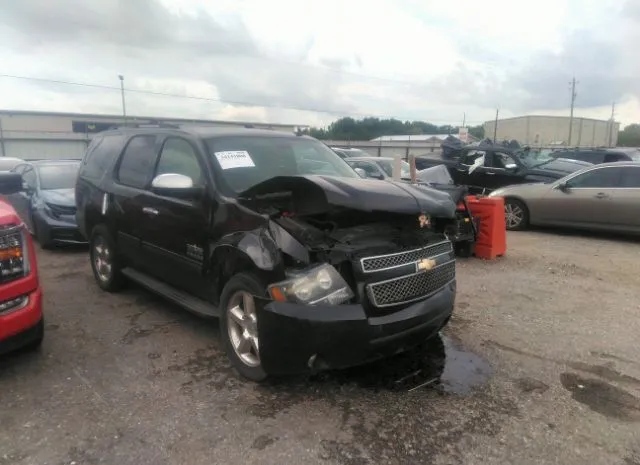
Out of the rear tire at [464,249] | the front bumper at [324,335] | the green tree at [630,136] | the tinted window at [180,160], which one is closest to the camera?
the front bumper at [324,335]

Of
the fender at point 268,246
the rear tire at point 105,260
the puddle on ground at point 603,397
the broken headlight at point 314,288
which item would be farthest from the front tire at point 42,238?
the puddle on ground at point 603,397

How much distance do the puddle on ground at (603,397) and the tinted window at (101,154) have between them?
4895mm

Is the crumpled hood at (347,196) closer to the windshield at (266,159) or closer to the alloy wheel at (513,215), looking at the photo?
the windshield at (266,159)

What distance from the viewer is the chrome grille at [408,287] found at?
3262 mm

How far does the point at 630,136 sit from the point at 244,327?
333 feet

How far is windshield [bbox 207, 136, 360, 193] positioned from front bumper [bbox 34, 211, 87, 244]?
4.74 meters

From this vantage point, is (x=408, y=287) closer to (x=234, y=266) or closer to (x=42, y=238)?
(x=234, y=266)

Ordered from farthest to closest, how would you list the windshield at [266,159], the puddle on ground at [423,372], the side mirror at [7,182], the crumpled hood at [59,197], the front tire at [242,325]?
the crumpled hood at [59,197] < the side mirror at [7,182] < the windshield at [266,159] < the puddle on ground at [423,372] < the front tire at [242,325]

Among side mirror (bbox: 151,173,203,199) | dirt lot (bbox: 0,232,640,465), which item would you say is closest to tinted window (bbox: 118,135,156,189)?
side mirror (bbox: 151,173,203,199)

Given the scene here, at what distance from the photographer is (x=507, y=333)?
464cm

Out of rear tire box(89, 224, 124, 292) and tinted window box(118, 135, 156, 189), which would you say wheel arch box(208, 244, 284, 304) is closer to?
tinted window box(118, 135, 156, 189)

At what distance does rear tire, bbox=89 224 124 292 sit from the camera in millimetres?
5605

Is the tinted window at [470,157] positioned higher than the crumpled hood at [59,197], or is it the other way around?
the tinted window at [470,157]

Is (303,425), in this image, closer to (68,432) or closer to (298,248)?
(298,248)
